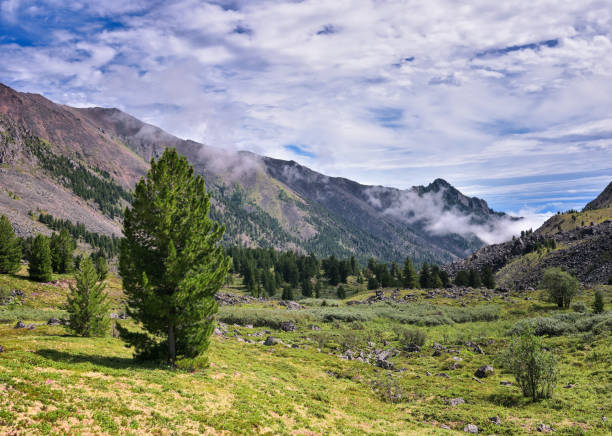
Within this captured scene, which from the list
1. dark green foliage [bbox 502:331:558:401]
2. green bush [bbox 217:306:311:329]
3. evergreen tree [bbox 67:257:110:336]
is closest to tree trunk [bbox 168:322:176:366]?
evergreen tree [bbox 67:257:110:336]

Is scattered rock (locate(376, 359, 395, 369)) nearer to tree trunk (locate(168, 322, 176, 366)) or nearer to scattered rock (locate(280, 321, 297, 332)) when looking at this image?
scattered rock (locate(280, 321, 297, 332))

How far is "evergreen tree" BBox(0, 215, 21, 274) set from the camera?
69438mm

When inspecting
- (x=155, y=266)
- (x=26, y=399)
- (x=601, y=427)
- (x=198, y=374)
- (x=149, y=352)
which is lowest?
(x=601, y=427)

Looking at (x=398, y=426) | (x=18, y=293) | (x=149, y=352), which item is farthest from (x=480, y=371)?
(x=18, y=293)

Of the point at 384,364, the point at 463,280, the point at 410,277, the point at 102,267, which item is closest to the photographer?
the point at 384,364

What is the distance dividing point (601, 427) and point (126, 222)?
1446 inches

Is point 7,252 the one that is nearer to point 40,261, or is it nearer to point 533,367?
point 40,261

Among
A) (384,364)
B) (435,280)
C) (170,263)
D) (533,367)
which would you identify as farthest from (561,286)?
(170,263)

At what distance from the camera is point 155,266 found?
2288 cm

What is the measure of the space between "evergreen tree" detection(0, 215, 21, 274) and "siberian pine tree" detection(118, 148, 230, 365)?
70.4 meters

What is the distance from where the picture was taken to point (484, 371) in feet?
121

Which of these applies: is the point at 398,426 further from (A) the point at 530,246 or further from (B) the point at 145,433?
(A) the point at 530,246

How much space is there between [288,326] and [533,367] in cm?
A: 4240

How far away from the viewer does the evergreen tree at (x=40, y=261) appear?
71.3 meters
